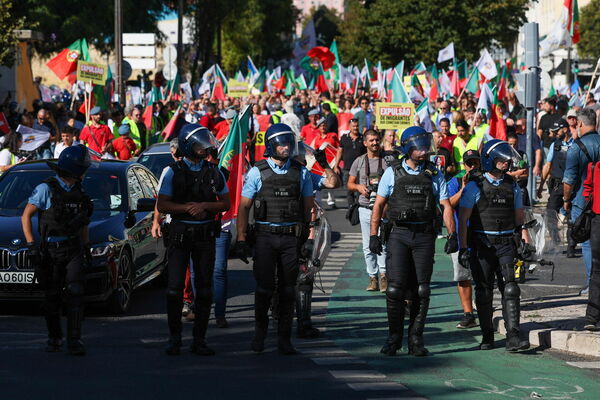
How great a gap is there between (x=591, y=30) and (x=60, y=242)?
7572 cm

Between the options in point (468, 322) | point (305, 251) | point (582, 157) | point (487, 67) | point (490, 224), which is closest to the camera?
point (305, 251)

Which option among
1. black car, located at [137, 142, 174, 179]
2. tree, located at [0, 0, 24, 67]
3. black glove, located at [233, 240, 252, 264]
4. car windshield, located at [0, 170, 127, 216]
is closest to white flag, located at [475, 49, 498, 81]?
tree, located at [0, 0, 24, 67]

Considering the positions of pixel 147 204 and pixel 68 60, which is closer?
pixel 147 204

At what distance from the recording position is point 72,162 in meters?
9.88

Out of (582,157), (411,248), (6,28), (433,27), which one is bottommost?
(411,248)

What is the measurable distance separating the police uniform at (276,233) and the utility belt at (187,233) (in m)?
0.41

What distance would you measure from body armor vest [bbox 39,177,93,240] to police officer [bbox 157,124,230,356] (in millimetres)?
655

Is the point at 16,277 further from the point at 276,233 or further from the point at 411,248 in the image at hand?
the point at 411,248

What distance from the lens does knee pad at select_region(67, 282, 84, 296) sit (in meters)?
9.82

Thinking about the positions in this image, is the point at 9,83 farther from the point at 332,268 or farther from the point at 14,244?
the point at 14,244

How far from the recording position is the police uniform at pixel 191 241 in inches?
389

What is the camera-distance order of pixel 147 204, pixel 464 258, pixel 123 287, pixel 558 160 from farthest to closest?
pixel 558 160 < pixel 123 287 < pixel 147 204 < pixel 464 258

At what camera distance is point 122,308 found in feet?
39.2

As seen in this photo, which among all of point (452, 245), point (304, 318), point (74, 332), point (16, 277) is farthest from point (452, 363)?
point (16, 277)
